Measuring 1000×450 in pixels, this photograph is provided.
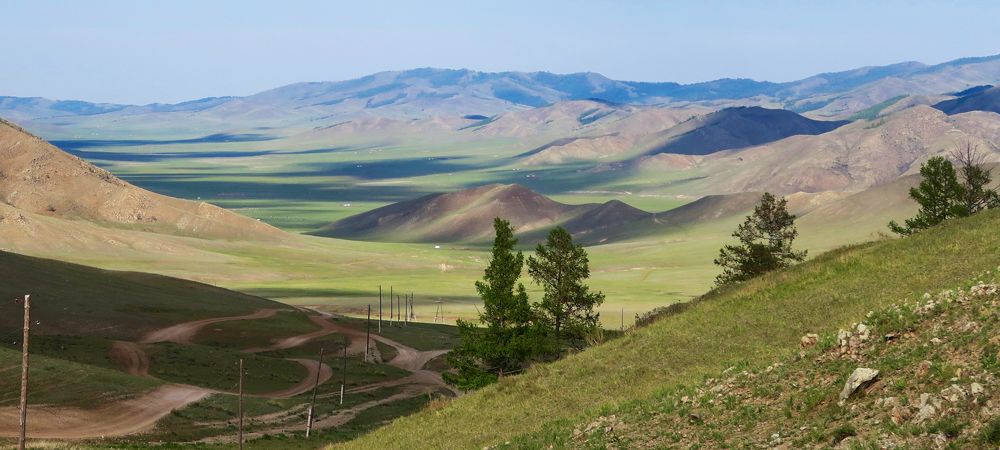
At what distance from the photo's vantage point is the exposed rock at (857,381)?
20.1 m

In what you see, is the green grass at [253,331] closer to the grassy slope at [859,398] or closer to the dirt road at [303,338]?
the dirt road at [303,338]

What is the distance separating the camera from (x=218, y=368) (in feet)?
276

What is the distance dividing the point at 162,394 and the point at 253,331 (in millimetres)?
39327

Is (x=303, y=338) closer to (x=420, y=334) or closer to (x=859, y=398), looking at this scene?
(x=420, y=334)

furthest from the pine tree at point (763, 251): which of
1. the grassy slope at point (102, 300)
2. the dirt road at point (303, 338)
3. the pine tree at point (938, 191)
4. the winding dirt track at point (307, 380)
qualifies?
the grassy slope at point (102, 300)

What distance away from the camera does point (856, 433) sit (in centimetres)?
1842

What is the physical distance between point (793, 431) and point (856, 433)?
1.73m

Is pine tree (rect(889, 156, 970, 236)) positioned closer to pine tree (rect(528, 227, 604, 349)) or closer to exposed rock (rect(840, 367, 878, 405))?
pine tree (rect(528, 227, 604, 349))

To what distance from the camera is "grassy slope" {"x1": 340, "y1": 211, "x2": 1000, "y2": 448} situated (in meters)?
31.6

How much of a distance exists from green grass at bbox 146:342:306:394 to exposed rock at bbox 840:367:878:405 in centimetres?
6380

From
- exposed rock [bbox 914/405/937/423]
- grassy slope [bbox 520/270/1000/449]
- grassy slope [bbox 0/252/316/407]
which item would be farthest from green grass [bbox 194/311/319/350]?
exposed rock [bbox 914/405/937/423]

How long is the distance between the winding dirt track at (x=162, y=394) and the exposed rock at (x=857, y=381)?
44.1 m

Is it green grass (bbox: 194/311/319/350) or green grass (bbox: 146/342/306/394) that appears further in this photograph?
green grass (bbox: 194/311/319/350)

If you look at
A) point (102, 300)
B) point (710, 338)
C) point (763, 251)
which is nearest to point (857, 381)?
point (710, 338)
